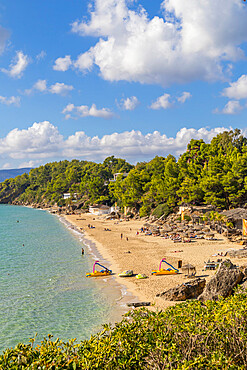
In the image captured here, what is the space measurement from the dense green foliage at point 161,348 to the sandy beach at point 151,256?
892cm

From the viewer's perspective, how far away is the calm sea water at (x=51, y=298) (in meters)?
16.9

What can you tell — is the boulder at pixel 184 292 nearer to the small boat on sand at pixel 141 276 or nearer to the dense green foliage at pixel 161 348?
the small boat on sand at pixel 141 276

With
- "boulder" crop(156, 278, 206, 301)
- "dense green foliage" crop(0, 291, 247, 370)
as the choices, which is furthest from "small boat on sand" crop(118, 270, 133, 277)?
"dense green foliage" crop(0, 291, 247, 370)

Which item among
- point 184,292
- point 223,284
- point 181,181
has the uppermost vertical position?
point 181,181

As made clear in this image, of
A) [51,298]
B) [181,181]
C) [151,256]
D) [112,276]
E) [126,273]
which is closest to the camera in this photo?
[51,298]

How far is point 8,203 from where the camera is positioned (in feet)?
576

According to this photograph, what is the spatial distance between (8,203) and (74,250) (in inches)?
5963

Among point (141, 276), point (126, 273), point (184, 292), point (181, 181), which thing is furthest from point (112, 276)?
point (181, 181)

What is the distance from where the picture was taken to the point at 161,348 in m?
8.27

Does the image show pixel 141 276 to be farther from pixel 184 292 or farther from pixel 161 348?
pixel 161 348

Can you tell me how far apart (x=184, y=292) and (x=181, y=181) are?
4712 centimetres

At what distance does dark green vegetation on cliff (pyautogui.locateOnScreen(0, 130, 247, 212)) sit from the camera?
168 feet

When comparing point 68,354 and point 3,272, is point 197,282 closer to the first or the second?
Result: point 68,354

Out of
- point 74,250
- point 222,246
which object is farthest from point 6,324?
point 222,246
